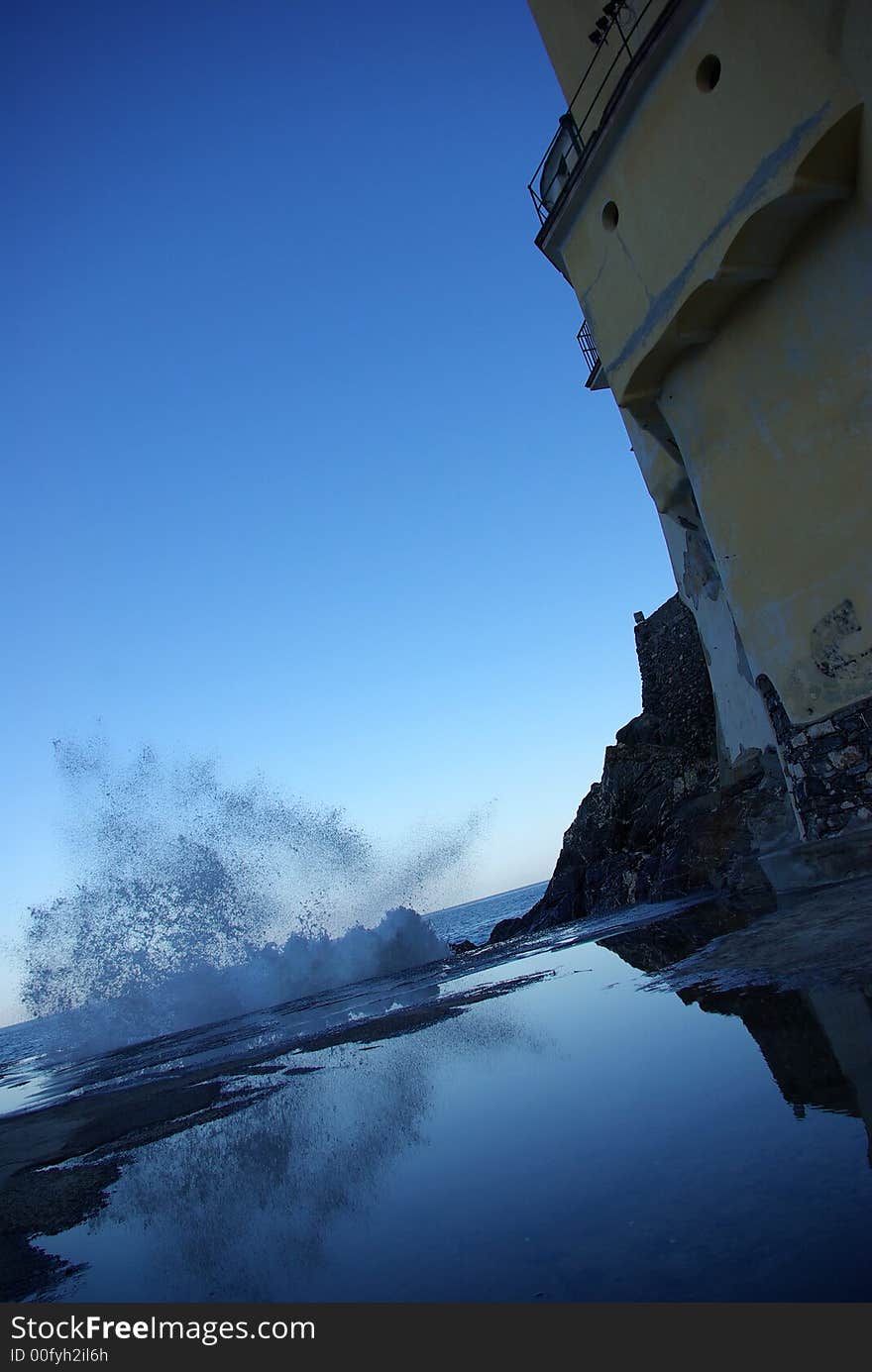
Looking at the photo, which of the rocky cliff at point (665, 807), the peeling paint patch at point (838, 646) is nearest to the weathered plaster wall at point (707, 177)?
the peeling paint patch at point (838, 646)

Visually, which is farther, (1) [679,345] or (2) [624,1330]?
(1) [679,345]

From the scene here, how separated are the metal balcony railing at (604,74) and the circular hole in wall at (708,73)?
0.63 meters

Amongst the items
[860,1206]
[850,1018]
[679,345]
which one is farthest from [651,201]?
[860,1206]

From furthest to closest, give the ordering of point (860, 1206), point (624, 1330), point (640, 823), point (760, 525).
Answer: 1. point (640, 823)
2. point (760, 525)
3. point (860, 1206)
4. point (624, 1330)

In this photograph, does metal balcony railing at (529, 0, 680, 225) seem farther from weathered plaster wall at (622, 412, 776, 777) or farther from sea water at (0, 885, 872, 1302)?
sea water at (0, 885, 872, 1302)

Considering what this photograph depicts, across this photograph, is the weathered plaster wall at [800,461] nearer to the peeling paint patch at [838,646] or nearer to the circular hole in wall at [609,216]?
the peeling paint patch at [838,646]

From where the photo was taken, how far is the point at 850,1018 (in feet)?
9.66

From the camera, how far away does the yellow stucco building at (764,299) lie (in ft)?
24.7

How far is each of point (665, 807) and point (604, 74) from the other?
14157 mm

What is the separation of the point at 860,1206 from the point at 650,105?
10.6 m

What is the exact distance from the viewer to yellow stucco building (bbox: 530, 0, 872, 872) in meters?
7.53

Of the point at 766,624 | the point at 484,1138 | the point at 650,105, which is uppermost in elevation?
the point at 650,105

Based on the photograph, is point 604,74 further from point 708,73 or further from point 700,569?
point 700,569

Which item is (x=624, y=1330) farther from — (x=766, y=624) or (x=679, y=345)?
(x=679, y=345)
